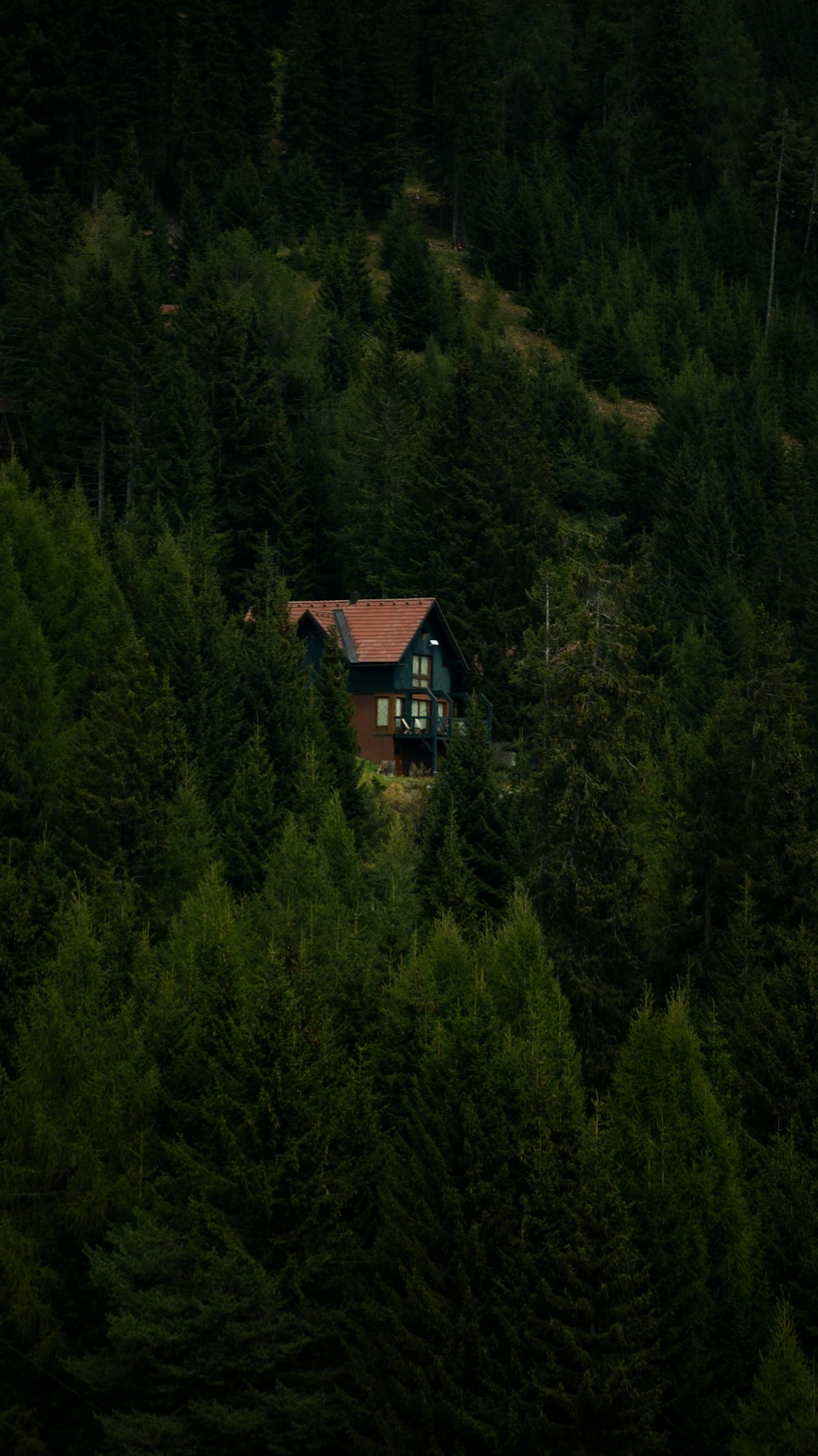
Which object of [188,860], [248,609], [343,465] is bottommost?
[188,860]

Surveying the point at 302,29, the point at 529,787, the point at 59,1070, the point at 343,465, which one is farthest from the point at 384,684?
the point at 302,29

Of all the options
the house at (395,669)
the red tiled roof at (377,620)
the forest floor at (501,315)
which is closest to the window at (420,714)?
the house at (395,669)

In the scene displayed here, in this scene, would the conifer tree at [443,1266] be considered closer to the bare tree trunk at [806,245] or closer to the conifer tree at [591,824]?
the conifer tree at [591,824]

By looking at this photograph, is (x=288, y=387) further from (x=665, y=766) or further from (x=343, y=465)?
(x=665, y=766)

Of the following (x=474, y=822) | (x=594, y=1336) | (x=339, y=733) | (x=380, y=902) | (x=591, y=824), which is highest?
(x=339, y=733)

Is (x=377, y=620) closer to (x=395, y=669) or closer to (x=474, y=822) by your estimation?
(x=395, y=669)

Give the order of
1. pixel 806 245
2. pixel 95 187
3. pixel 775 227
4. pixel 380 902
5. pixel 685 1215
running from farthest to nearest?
pixel 806 245, pixel 775 227, pixel 95 187, pixel 380 902, pixel 685 1215

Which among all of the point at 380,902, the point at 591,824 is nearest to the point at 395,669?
the point at 380,902
